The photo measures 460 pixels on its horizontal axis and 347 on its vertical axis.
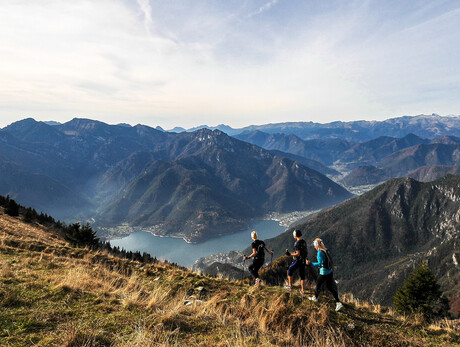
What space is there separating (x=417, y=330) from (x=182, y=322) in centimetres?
880

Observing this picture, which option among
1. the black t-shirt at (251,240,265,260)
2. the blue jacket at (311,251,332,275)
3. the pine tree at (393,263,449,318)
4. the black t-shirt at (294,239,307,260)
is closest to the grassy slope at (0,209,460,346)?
the blue jacket at (311,251,332,275)

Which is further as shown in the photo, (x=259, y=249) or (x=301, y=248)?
(x=259, y=249)

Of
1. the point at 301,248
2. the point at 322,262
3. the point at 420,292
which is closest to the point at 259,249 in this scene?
the point at 301,248

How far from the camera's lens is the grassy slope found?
225 inches

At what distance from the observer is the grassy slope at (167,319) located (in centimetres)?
572

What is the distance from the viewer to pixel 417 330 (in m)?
9.28

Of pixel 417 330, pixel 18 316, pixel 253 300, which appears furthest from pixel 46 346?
pixel 417 330

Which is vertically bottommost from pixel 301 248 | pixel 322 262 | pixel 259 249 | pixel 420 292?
pixel 420 292

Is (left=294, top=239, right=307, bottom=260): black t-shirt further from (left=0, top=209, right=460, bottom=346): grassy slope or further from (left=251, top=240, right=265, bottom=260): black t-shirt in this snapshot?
(left=251, top=240, right=265, bottom=260): black t-shirt

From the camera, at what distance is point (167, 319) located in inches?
263

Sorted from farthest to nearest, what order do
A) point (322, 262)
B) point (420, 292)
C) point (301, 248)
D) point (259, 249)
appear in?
point (420, 292) → point (259, 249) → point (301, 248) → point (322, 262)

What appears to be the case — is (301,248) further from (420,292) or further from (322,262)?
(420,292)

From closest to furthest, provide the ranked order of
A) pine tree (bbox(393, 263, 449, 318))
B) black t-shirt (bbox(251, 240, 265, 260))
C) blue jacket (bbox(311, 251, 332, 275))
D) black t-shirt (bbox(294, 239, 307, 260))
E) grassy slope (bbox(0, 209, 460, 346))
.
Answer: grassy slope (bbox(0, 209, 460, 346)) → blue jacket (bbox(311, 251, 332, 275)) → black t-shirt (bbox(294, 239, 307, 260)) → black t-shirt (bbox(251, 240, 265, 260)) → pine tree (bbox(393, 263, 449, 318))

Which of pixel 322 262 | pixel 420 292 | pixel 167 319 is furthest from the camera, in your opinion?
pixel 420 292
